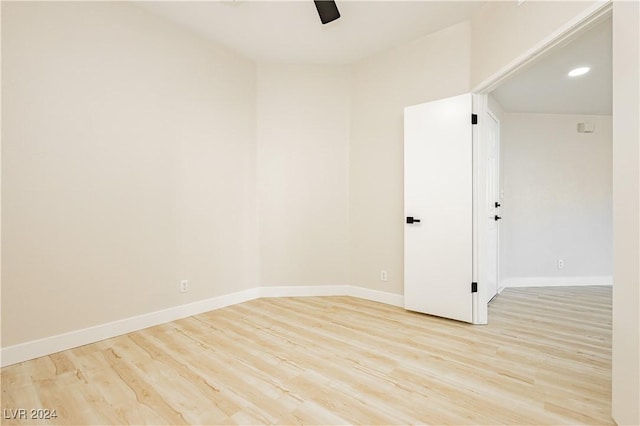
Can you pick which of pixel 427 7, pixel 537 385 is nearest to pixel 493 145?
pixel 427 7

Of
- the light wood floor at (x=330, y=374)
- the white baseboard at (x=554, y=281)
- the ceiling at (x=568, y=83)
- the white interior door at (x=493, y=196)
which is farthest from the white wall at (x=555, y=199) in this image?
the light wood floor at (x=330, y=374)

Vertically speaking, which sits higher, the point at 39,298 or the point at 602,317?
the point at 39,298

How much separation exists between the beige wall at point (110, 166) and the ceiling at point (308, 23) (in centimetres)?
24

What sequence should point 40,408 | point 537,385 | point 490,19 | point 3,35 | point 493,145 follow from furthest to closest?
point 493,145
point 490,19
point 3,35
point 537,385
point 40,408

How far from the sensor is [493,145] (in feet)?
12.0

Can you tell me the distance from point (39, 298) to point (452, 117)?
3.58 m

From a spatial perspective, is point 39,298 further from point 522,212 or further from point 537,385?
point 522,212

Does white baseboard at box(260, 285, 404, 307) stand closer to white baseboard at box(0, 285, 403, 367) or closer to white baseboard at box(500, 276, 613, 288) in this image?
white baseboard at box(0, 285, 403, 367)

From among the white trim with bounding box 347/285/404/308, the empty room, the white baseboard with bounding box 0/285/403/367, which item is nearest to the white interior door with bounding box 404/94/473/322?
the empty room

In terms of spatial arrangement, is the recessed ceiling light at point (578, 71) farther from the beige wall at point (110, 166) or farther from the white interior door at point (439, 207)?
the beige wall at point (110, 166)

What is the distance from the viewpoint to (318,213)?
11.9ft

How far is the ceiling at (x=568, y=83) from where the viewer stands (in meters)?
2.52

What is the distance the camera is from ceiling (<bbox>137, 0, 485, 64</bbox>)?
2580 mm

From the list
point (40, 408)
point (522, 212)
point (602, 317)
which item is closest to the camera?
point (40, 408)
